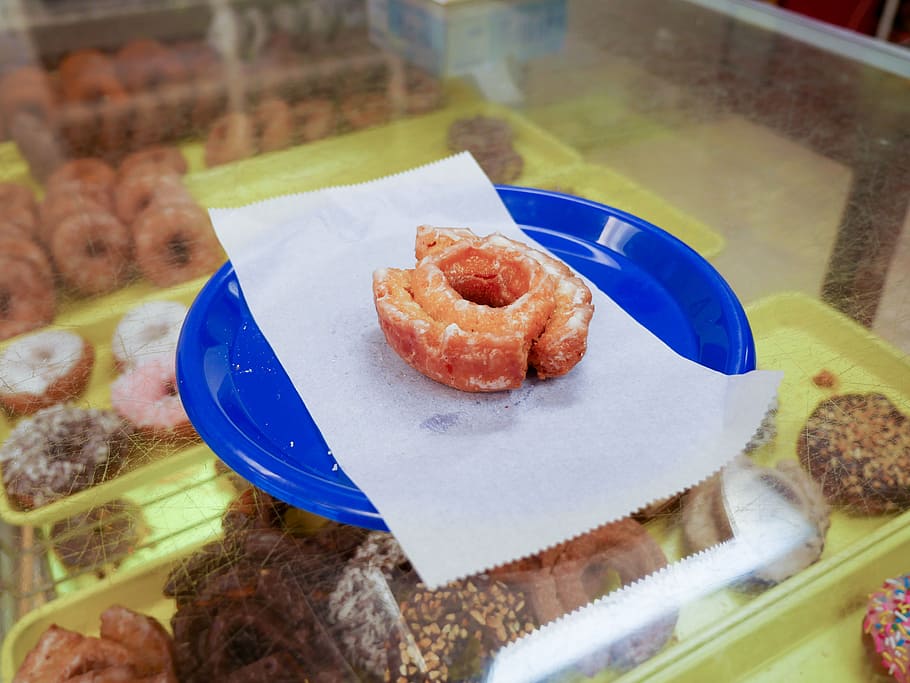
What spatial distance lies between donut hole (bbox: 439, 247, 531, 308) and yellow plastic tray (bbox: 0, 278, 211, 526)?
375mm

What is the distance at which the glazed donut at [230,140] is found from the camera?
1528 mm

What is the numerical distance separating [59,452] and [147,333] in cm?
23

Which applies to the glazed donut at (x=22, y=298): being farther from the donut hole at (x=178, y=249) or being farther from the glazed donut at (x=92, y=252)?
the donut hole at (x=178, y=249)

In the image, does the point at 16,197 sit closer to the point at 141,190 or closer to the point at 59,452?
the point at 141,190

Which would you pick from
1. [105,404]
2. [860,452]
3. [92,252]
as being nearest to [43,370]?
[105,404]

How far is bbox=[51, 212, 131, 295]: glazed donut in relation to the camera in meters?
1.18

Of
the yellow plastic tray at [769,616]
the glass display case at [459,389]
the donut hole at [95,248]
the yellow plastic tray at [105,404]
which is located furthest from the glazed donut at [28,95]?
the yellow plastic tray at [769,616]

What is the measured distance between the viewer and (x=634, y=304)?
106 cm

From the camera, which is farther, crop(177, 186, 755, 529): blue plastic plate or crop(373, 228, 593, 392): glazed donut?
crop(373, 228, 593, 392): glazed donut

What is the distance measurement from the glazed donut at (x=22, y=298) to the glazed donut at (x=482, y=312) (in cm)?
51

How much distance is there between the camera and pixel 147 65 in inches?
74.7

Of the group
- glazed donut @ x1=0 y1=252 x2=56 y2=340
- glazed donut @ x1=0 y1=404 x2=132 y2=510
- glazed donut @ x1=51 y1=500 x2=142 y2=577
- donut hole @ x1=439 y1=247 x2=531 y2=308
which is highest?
donut hole @ x1=439 y1=247 x2=531 y2=308

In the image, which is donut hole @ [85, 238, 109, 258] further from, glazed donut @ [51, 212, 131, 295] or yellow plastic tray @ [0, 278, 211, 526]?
yellow plastic tray @ [0, 278, 211, 526]

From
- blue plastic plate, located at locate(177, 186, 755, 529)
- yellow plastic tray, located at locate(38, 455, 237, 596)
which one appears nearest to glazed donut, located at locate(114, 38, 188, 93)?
blue plastic plate, located at locate(177, 186, 755, 529)
